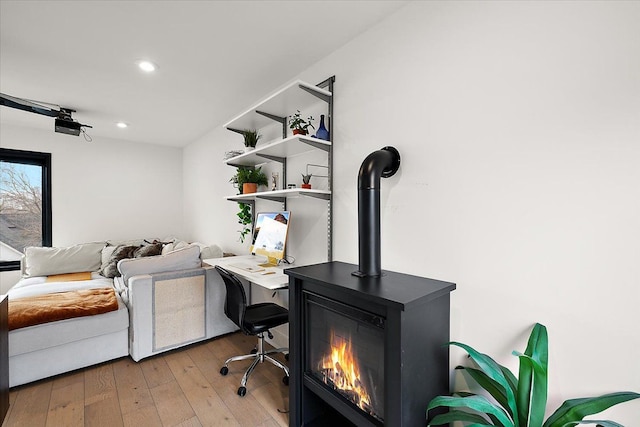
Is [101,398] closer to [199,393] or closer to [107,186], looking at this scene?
[199,393]

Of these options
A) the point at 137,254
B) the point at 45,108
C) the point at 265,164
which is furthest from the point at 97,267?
the point at 265,164

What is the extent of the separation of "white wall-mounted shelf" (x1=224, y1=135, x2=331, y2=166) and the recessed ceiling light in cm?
95

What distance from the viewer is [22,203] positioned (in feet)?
13.3

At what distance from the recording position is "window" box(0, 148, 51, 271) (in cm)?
395

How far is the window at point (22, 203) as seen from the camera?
13.0 feet

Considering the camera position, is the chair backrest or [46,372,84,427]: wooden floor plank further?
the chair backrest

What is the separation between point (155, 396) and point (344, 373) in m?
1.50

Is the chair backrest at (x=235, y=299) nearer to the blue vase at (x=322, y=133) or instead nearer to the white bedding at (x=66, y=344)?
the white bedding at (x=66, y=344)

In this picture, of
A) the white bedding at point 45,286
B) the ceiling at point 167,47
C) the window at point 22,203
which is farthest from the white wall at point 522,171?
the window at point 22,203

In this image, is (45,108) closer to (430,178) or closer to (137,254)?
(137,254)

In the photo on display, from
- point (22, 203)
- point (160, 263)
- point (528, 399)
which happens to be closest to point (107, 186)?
point (22, 203)

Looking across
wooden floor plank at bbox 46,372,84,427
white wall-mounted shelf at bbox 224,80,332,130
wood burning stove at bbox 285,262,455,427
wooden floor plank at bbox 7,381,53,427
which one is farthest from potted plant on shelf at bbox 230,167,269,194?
wooden floor plank at bbox 7,381,53,427

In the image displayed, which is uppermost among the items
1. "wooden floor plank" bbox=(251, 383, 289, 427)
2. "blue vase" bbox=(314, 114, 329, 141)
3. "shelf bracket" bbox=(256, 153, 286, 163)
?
"blue vase" bbox=(314, 114, 329, 141)

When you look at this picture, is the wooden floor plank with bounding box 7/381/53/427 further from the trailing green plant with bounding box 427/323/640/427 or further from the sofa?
the trailing green plant with bounding box 427/323/640/427
